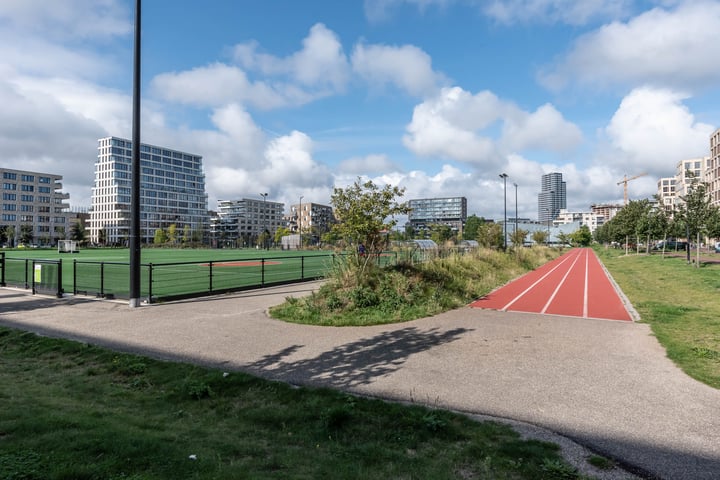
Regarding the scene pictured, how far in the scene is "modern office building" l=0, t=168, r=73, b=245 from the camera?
106250 mm

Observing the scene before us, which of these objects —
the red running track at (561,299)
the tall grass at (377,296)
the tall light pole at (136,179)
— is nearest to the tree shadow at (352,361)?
the tall grass at (377,296)

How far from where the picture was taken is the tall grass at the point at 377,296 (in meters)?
10.4

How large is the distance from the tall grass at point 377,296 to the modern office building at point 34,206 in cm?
11881

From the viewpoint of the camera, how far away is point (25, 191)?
110m

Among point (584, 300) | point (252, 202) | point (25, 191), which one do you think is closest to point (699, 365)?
point (584, 300)

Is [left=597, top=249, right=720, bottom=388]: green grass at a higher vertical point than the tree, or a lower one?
lower

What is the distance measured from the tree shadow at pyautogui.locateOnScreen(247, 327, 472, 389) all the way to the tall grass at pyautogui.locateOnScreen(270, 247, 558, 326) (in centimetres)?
173

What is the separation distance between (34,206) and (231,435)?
457 feet

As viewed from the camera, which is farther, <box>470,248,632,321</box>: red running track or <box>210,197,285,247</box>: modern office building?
<box>210,197,285,247</box>: modern office building

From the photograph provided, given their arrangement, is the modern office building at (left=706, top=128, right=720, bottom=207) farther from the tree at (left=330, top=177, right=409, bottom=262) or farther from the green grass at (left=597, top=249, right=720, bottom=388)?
the tree at (left=330, top=177, right=409, bottom=262)

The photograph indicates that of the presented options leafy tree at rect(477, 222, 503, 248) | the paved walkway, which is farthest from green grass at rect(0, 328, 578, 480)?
leafy tree at rect(477, 222, 503, 248)

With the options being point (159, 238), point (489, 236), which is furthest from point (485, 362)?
point (159, 238)

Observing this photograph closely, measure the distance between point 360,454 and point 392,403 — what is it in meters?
1.23

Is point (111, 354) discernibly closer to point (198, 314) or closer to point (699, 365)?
point (198, 314)
